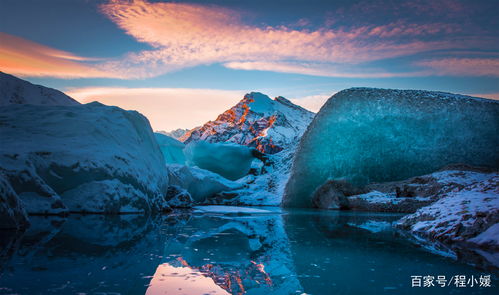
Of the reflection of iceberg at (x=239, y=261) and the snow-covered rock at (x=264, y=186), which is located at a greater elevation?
the reflection of iceberg at (x=239, y=261)

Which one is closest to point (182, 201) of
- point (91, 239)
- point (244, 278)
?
point (91, 239)

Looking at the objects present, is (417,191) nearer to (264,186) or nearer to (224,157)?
(264,186)

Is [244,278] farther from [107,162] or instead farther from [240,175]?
[240,175]

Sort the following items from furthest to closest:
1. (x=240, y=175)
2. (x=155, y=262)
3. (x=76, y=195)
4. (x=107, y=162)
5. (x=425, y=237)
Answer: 1. (x=240, y=175)
2. (x=107, y=162)
3. (x=76, y=195)
4. (x=425, y=237)
5. (x=155, y=262)

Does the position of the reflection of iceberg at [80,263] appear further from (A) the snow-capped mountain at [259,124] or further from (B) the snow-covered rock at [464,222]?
(A) the snow-capped mountain at [259,124]

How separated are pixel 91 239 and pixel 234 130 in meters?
69.3

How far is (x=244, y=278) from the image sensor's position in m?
1.69

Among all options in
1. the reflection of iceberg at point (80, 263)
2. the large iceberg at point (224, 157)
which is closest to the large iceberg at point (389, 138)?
the large iceberg at point (224, 157)

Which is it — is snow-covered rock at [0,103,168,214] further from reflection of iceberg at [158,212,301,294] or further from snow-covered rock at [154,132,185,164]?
snow-covered rock at [154,132,185,164]

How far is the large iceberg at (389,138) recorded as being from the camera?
43.2 ft

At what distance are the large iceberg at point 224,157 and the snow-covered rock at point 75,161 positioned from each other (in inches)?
589

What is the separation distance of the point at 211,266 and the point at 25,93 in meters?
8.01

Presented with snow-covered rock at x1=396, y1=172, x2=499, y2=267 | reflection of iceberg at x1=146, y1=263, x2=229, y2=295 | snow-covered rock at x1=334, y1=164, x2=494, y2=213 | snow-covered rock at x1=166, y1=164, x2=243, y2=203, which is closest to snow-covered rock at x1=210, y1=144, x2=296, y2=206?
snow-covered rock at x1=166, y1=164, x2=243, y2=203

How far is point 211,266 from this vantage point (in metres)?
1.92
